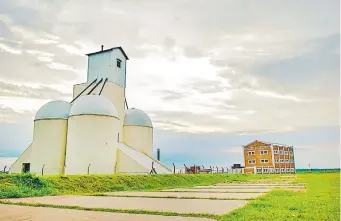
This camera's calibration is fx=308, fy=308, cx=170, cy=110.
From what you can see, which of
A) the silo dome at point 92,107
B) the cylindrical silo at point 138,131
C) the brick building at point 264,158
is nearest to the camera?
the silo dome at point 92,107

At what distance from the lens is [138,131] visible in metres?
29.2

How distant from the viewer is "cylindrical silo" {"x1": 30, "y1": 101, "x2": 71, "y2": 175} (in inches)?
947

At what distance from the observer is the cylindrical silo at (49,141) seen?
2405 cm

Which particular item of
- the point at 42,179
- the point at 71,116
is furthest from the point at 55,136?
the point at 42,179

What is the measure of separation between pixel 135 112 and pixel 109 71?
4913 mm

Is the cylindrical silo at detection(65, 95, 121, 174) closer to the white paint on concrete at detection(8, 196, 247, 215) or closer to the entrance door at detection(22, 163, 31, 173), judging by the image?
the entrance door at detection(22, 163, 31, 173)

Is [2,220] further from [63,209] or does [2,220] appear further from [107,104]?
[107,104]

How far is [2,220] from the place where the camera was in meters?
4.97

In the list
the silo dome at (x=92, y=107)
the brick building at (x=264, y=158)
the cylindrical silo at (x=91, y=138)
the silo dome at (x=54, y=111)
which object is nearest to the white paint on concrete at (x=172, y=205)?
the cylindrical silo at (x=91, y=138)

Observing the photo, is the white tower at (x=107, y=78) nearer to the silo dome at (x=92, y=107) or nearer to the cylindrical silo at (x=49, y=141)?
the silo dome at (x=92, y=107)

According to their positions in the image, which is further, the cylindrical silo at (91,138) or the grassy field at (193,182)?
the cylindrical silo at (91,138)

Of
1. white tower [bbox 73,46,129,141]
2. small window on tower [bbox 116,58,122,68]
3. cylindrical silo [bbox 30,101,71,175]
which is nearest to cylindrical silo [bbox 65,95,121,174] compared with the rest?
cylindrical silo [bbox 30,101,71,175]

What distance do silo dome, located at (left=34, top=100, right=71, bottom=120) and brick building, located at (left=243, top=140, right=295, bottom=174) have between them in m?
38.2

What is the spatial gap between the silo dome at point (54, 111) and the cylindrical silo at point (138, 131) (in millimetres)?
5931
